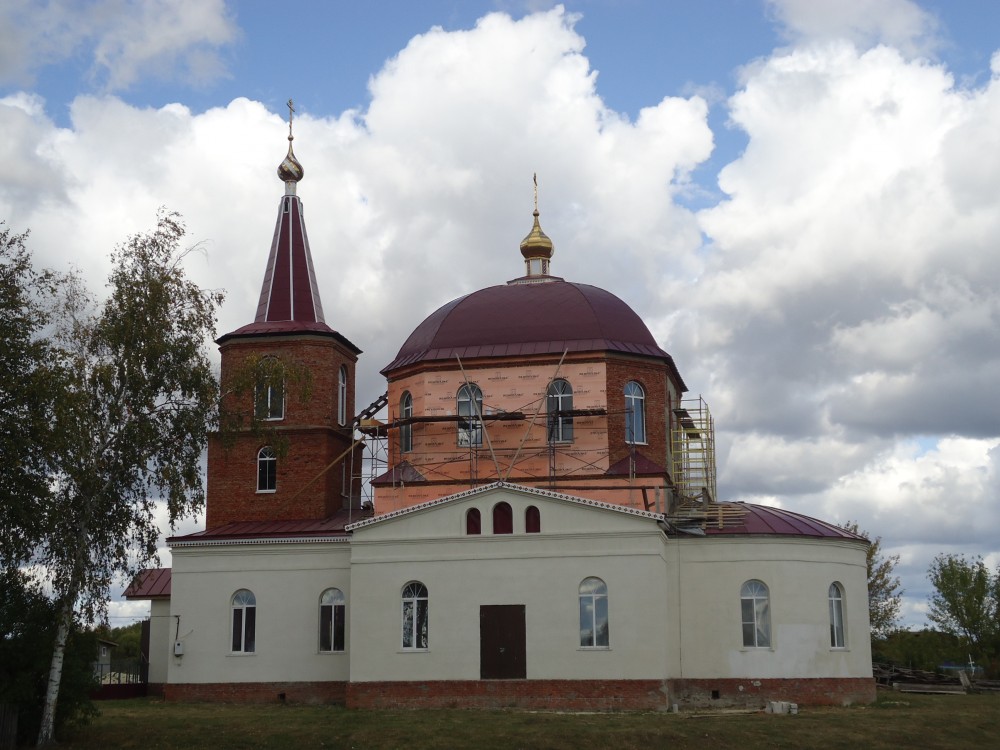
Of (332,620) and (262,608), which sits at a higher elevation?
(262,608)

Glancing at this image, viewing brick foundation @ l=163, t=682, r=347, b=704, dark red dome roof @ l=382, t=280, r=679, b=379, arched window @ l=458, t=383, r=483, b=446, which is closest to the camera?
brick foundation @ l=163, t=682, r=347, b=704

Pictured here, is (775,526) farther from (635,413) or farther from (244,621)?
(244,621)

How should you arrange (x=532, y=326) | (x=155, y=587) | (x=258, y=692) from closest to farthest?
1. (x=258, y=692)
2. (x=532, y=326)
3. (x=155, y=587)

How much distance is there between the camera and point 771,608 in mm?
31156

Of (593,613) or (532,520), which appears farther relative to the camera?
(532,520)

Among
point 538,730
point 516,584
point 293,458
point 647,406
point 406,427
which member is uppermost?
point 647,406

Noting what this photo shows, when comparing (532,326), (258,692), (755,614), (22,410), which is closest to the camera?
(22,410)

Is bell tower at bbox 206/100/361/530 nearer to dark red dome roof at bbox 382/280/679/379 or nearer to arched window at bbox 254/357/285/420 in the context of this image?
dark red dome roof at bbox 382/280/679/379

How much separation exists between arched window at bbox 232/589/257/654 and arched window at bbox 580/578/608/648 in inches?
393

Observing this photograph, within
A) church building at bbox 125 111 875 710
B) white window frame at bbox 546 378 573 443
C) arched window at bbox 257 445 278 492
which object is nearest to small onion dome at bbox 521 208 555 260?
church building at bbox 125 111 875 710

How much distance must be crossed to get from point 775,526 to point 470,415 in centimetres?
948

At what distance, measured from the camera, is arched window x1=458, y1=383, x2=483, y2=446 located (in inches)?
1388

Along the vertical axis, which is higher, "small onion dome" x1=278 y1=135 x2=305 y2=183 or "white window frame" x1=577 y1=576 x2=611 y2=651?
"small onion dome" x1=278 y1=135 x2=305 y2=183

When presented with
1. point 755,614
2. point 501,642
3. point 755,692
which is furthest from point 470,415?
point 755,692
